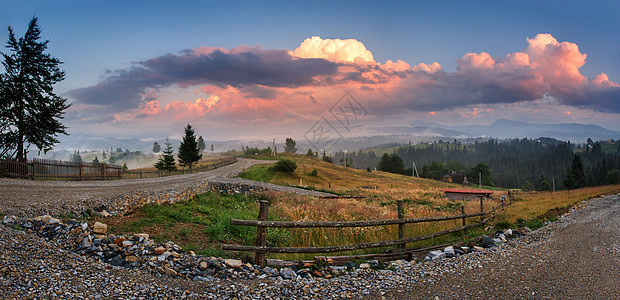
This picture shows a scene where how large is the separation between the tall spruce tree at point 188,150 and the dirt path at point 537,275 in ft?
203

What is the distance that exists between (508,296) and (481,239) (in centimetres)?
519

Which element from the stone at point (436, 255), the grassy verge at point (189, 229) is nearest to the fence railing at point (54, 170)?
the grassy verge at point (189, 229)

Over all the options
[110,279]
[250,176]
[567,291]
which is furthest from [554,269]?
[250,176]

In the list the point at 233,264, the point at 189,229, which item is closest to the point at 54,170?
the point at 189,229

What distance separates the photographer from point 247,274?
737 centimetres

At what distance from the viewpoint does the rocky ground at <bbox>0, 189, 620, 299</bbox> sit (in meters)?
6.21

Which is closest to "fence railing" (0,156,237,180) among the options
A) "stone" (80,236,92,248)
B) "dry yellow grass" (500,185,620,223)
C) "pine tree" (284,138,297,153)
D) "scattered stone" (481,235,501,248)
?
"stone" (80,236,92,248)

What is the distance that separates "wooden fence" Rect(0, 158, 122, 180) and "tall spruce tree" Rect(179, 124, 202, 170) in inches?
1316

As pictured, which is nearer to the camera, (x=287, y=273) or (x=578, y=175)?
(x=287, y=273)

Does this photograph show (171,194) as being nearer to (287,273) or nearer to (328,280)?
(287,273)

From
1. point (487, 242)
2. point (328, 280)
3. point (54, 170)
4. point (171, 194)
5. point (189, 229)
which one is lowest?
point (487, 242)

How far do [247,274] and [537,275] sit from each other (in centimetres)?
673

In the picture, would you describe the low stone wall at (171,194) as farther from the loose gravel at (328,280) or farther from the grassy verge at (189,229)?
the loose gravel at (328,280)

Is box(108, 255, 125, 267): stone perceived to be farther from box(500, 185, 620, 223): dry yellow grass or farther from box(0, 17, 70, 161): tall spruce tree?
box(0, 17, 70, 161): tall spruce tree
